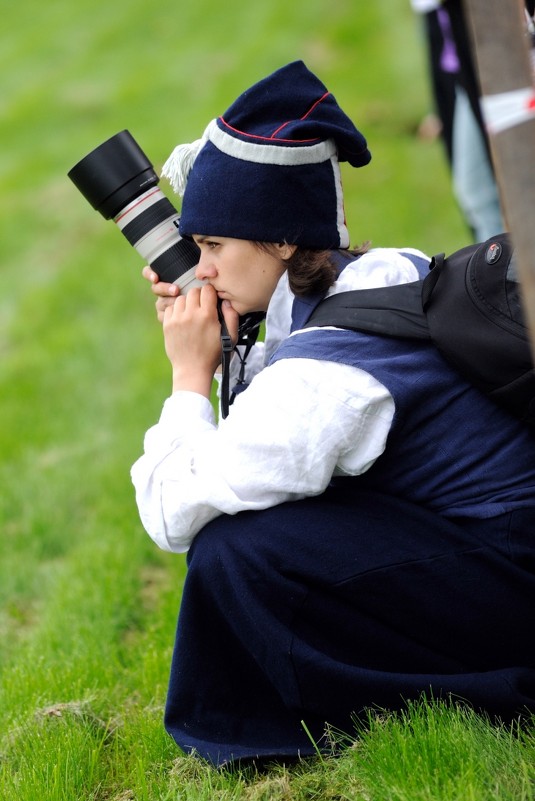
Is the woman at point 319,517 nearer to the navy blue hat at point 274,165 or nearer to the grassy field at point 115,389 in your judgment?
the navy blue hat at point 274,165

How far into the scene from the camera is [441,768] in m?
2.29

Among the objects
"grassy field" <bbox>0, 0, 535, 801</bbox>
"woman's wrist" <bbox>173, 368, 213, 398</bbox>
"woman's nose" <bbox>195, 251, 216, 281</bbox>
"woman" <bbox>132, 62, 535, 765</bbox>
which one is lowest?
"grassy field" <bbox>0, 0, 535, 801</bbox>

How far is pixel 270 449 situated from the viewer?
2395 mm

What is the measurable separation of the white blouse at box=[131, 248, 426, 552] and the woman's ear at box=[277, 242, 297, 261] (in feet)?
0.92

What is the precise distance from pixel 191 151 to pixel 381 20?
1569 cm

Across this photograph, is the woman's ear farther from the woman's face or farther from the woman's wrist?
the woman's wrist

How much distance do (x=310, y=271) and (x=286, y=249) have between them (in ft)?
0.37

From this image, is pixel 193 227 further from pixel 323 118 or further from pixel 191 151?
pixel 323 118

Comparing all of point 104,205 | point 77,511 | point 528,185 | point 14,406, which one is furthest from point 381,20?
point 528,185

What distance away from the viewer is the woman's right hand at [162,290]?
2.91 m

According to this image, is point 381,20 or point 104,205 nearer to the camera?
point 104,205

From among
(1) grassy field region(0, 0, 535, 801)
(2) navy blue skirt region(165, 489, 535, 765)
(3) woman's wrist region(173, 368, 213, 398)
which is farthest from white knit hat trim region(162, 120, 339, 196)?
(1) grassy field region(0, 0, 535, 801)

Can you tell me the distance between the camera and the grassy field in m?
2.52

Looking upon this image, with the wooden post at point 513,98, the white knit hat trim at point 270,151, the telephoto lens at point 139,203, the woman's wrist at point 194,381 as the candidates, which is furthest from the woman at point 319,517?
the wooden post at point 513,98
